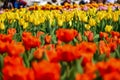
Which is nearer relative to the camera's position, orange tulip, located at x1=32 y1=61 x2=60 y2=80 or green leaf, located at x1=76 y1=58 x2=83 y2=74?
orange tulip, located at x1=32 y1=61 x2=60 y2=80

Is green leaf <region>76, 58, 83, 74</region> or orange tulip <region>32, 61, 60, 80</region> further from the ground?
orange tulip <region>32, 61, 60, 80</region>

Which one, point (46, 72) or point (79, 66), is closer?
point (46, 72)

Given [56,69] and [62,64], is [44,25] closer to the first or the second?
[62,64]

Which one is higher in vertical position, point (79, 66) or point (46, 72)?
point (46, 72)

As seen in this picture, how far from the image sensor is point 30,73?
1774 millimetres

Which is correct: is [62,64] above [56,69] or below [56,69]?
below

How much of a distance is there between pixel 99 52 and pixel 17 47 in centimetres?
84

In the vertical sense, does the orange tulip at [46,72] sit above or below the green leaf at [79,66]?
above

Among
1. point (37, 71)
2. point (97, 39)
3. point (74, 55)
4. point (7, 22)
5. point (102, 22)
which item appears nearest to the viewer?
point (37, 71)

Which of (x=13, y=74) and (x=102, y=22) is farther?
(x=102, y=22)

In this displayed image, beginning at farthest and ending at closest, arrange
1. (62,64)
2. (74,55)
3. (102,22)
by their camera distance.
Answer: (102,22)
(62,64)
(74,55)

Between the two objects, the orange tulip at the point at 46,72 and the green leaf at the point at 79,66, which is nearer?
the orange tulip at the point at 46,72

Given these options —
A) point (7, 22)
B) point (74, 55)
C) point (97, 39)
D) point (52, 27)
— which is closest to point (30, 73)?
point (74, 55)

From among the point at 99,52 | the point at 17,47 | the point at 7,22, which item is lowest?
the point at 7,22
